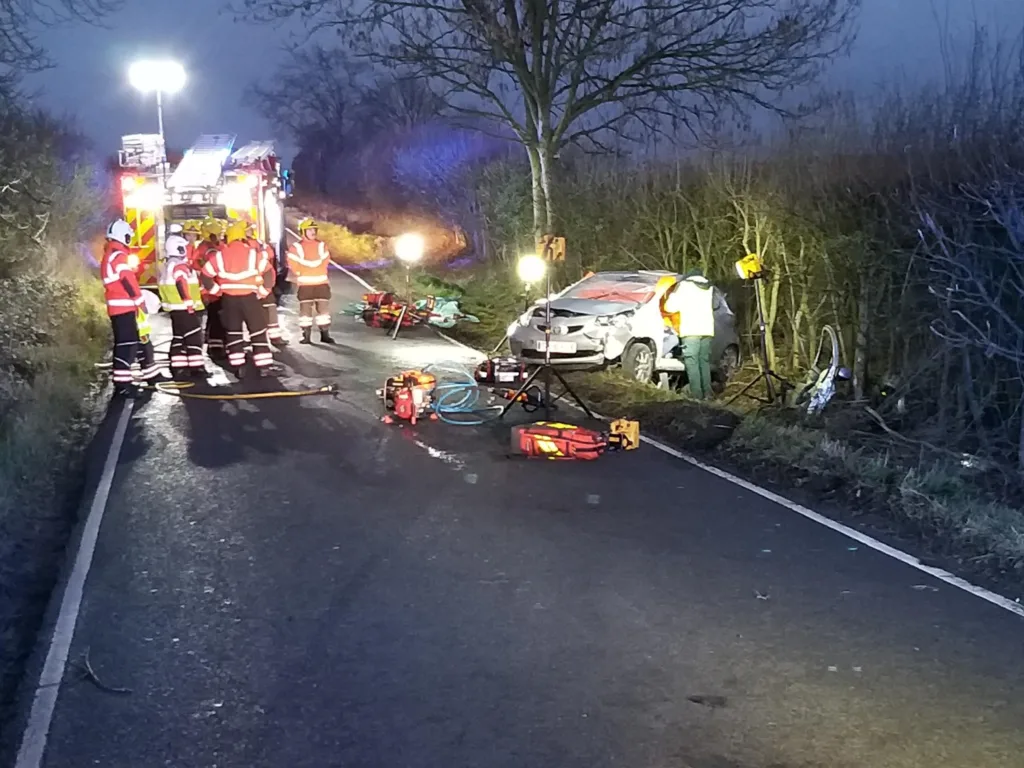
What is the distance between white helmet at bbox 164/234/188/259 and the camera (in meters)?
16.9

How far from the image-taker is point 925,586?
20.1 feet

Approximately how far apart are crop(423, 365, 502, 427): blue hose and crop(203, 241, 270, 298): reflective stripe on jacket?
2.73 metres

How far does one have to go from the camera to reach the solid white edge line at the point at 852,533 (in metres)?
5.95


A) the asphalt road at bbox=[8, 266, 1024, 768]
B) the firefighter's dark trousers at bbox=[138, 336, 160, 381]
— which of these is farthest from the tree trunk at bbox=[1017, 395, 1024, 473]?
the firefighter's dark trousers at bbox=[138, 336, 160, 381]

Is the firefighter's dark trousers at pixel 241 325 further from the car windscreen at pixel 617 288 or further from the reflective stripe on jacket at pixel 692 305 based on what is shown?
the reflective stripe on jacket at pixel 692 305

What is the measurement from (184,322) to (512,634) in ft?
30.7

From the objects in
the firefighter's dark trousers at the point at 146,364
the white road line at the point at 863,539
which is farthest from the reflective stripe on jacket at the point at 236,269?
the white road line at the point at 863,539

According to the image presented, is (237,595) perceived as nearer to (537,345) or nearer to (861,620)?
(861,620)

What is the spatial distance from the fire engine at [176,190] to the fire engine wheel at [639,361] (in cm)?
893

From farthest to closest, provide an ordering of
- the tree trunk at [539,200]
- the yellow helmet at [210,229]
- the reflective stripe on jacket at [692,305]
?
the tree trunk at [539,200] < the yellow helmet at [210,229] < the reflective stripe on jacket at [692,305]

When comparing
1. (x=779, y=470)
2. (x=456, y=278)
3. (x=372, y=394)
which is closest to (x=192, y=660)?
(x=779, y=470)

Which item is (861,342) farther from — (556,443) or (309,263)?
(309,263)

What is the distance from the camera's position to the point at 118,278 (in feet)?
40.2

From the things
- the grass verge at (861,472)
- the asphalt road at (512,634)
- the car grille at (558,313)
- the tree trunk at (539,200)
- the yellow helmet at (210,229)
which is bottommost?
the asphalt road at (512,634)
